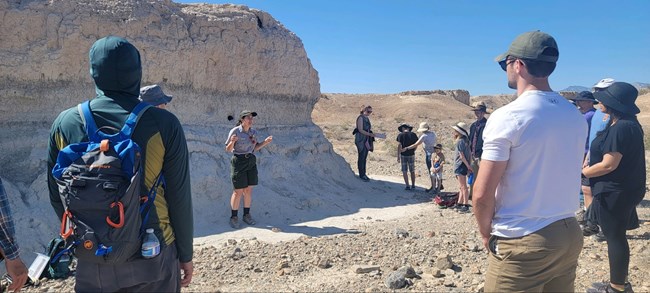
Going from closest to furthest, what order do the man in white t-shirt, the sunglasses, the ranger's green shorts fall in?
the man in white t-shirt
the sunglasses
the ranger's green shorts

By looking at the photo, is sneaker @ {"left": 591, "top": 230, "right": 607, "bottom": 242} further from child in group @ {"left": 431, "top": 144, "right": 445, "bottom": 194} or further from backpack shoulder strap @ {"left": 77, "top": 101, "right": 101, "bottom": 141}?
backpack shoulder strap @ {"left": 77, "top": 101, "right": 101, "bottom": 141}

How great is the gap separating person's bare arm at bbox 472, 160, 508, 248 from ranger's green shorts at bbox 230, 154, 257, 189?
5.10 metres

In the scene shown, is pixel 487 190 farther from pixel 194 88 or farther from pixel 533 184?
pixel 194 88

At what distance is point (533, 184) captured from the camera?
8.18ft

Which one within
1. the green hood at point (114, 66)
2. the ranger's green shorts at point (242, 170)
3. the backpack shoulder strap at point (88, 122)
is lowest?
the ranger's green shorts at point (242, 170)

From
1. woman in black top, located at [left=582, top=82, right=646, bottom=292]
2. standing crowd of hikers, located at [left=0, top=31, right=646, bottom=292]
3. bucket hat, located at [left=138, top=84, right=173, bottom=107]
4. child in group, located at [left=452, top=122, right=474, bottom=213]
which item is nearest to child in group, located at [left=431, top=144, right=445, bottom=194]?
child in group, located at [left=452, top=122, right=474, bottom=213]

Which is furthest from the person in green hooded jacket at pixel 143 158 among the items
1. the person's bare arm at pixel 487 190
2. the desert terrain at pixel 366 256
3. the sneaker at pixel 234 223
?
the sneaker at pixel 234 223

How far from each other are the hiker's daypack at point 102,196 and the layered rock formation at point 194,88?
4.77 m

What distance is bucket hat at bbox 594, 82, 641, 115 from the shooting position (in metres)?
4.12

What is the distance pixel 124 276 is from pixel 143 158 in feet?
1.79

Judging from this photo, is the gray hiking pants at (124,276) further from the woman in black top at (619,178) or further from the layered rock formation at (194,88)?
the layered rock formation at (194,88)

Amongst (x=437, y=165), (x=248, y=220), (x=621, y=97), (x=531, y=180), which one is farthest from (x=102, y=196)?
(x=437, y=165)

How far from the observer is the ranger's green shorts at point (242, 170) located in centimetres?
725

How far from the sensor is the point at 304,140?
1045cm
